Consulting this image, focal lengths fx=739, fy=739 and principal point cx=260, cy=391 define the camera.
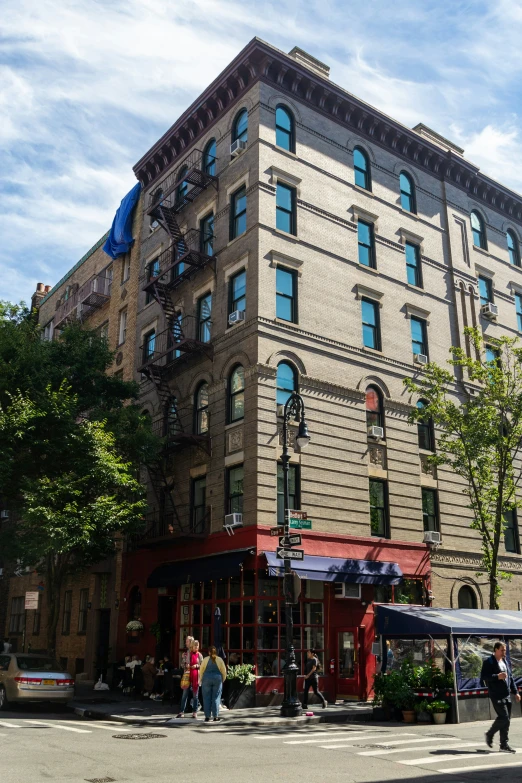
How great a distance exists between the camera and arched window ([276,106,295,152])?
27719mm

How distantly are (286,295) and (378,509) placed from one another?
823cm

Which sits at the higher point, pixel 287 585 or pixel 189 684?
pixel 287 585

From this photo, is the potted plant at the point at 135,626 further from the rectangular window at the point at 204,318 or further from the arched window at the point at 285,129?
the arched window at the point at 285,129

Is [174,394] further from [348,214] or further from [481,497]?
[481,497]

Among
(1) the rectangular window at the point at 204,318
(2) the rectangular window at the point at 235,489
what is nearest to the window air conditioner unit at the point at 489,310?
(1) the rectangular window at the point at 204,318

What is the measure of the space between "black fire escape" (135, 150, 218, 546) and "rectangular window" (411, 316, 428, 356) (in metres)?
8.50

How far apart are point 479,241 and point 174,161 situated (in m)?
14.6

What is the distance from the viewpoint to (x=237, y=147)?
27.5 m

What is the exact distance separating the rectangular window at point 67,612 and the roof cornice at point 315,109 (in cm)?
1967

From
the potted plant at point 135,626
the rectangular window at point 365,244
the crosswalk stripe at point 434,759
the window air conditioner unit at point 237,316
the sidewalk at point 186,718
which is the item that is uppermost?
the rectangular window at point 365,244

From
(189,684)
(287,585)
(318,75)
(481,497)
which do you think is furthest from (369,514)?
(318,75)

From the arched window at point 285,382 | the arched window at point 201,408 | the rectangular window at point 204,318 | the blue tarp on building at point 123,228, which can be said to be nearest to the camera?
the arched window at point 285,382

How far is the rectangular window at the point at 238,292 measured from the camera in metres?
25.8

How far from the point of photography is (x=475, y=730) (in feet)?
53.3
